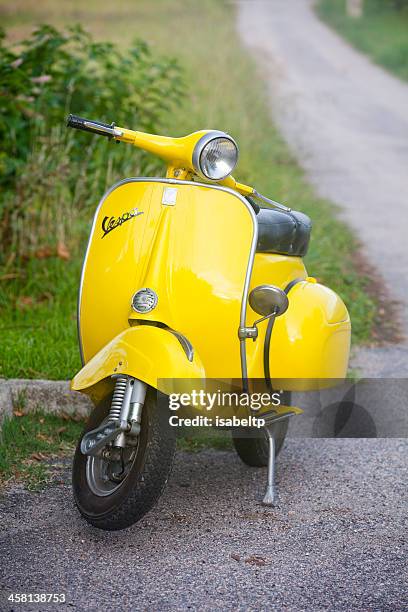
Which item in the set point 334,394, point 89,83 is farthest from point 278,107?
point 334,394

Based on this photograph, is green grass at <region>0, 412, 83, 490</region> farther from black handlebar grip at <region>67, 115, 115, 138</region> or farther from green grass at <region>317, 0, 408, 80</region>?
green grass at <region>317, 0, 408, 80</region>

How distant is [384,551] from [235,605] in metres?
0.58

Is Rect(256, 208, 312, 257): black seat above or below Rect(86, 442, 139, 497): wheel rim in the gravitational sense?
above

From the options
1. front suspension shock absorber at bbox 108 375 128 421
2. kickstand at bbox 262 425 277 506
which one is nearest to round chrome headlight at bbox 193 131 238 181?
front suspension shock absorber at bbox 108 375 128 421

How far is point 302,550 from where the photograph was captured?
9.89 ft

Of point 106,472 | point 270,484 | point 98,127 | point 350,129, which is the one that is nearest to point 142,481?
point 106,472

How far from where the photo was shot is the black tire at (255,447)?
12.0ft

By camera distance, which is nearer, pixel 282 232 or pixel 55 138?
pixel 282 232

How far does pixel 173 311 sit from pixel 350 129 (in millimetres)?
11276

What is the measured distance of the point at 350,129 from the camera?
45.7ft

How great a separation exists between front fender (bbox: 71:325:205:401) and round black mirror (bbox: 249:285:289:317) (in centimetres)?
27

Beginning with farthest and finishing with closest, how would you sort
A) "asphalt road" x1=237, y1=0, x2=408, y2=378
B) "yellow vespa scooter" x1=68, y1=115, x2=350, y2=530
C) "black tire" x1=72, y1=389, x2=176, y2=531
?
"asphalt road" x1=237, y1=0, x2=408, y2=378
"yellow vespa scooter" x1=68, y1=115, x2=350, y2=530
"black tire" x1=72, y1=389, x2=176, y2=531

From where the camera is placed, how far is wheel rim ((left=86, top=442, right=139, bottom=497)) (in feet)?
10.0

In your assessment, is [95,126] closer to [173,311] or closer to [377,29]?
[173,311]
